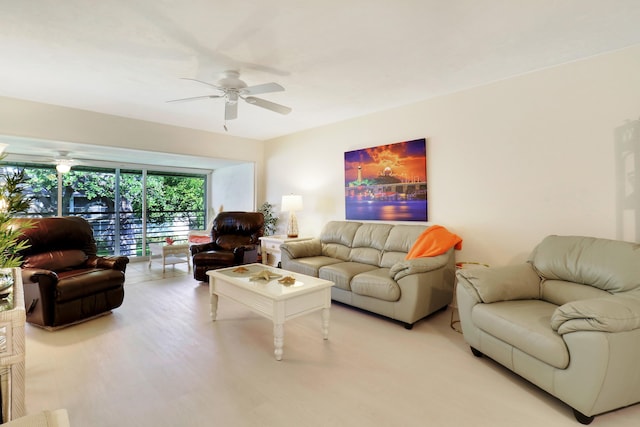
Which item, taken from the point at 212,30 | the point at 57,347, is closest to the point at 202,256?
the point at 57,347

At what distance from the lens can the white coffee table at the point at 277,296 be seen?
2424mm

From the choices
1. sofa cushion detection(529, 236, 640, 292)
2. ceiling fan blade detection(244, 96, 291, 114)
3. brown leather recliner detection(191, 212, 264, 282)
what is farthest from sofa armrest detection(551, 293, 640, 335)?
brown leather recliner detection(191, 212, 264, 282)

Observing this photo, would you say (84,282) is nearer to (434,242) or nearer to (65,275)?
(65,275)

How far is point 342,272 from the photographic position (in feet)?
11.4

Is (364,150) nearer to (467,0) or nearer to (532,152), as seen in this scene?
(532,152)

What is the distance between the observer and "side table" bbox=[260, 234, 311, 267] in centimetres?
487

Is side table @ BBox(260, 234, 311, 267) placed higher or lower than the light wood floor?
higher

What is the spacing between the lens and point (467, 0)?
1.96 metres

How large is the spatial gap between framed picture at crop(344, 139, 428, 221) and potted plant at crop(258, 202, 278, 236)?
186 centimetres

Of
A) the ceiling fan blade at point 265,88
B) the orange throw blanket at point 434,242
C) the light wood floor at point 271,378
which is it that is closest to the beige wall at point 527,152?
the orange throw blanket at point 434,242

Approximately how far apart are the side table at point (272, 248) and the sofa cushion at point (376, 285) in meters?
1.71

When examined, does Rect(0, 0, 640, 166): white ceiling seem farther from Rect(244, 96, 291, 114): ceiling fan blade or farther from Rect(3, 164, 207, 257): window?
Rect(3, 164, 207, 257): window

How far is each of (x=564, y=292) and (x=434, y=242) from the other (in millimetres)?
1194

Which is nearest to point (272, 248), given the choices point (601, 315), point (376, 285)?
point (376, 285)
